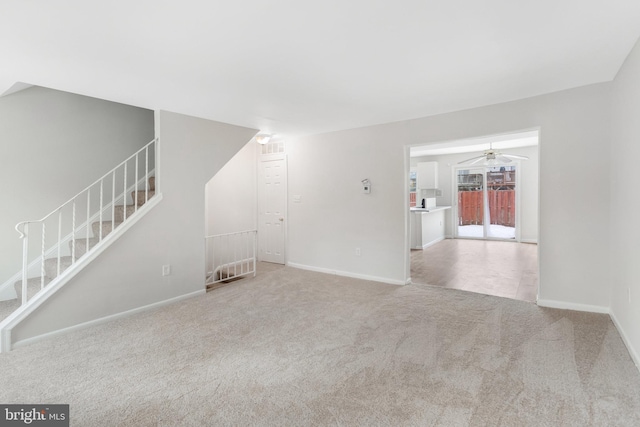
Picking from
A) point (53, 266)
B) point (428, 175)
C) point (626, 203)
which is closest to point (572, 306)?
point (626, 203)

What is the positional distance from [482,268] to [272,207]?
3950 millimetres

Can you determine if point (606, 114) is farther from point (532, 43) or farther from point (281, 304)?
point (281, 304)

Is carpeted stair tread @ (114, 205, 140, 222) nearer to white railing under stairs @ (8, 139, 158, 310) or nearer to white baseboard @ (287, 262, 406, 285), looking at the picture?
white railing under stairs @ (8, 139, 158, 310)

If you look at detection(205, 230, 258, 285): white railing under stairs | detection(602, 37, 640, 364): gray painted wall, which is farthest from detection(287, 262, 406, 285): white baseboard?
detection(602, 37, 640, 364): gray painted wall

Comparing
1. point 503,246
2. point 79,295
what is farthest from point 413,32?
point 503,246

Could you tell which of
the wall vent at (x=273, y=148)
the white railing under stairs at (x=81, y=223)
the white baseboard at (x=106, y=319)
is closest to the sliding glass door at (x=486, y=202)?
the wall vent at (x=273, y=148)

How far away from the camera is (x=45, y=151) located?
398cm

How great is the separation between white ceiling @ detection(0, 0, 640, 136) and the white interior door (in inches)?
93.2

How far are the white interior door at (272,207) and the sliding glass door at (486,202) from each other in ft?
18.6

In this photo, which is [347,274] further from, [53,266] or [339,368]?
[53,266]

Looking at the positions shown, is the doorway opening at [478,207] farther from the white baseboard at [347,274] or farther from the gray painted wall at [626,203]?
the gray painted wall at [626,203]

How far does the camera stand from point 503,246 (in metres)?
7.66

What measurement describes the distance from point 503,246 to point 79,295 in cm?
818

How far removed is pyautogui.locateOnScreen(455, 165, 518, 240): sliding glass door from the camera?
28.1 feet
